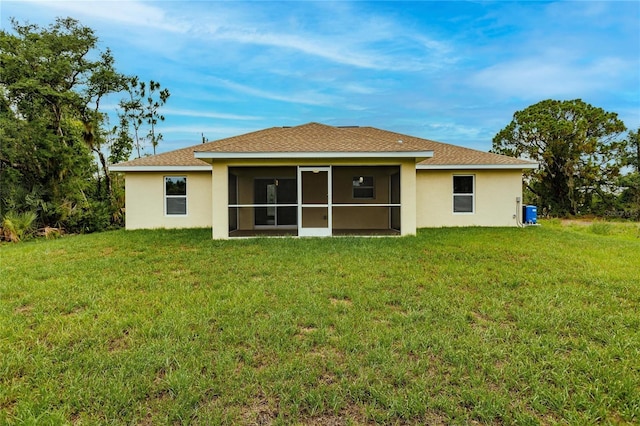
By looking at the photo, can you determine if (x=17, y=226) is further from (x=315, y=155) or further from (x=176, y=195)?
(x=315, y=155)

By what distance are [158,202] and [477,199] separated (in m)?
13.4

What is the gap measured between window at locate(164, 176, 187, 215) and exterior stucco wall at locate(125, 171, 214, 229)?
151mm

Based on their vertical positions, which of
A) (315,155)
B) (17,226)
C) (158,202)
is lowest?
(17,226)

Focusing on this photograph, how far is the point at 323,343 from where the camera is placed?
369cm

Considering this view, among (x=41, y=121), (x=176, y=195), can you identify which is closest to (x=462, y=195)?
(x=176, y=195)

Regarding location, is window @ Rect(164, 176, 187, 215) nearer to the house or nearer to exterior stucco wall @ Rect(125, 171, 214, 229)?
the house

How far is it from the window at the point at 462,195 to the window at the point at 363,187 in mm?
3451

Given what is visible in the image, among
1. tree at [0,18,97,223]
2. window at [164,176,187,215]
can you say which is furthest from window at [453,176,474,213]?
tree at [0,18,97,223]

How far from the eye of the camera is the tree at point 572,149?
20969 mm

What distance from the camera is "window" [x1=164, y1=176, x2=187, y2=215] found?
13.9 m

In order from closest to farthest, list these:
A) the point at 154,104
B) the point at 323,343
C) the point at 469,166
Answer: the point at 323,343
the point at 469,166
the point at 154,104

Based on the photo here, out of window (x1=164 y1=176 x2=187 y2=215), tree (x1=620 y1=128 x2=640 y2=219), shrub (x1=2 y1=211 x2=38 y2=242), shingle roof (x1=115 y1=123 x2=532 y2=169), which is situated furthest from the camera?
tree (x1=620 y1=128 x2=640 y2=219)

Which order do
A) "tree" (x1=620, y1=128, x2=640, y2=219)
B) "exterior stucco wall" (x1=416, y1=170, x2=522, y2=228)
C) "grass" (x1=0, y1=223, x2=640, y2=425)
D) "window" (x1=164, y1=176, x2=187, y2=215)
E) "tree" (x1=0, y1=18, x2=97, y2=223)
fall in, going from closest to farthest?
"grass" (x1=0, y1=223, x2=640, y2=425), "tree" (x1=0, y1=18, x2=97, y2=223), "exterior stucco wall" (x1=416, y1=170, x2=522, y2=228), "window" (x1=164, y1=176, x2=187, y2=215), "tree" (x1=620, y1=128, x2=640, y2=219)

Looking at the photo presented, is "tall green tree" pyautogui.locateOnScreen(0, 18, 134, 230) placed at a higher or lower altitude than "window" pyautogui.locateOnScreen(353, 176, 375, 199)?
higher
